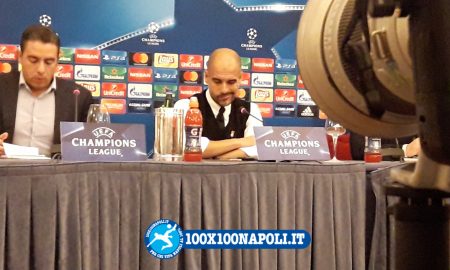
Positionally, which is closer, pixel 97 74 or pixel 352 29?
pixel 352 29

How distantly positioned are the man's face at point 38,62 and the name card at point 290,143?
1089 millimetres

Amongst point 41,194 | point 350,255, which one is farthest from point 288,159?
point 41,194

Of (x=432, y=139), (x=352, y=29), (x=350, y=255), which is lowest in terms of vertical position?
(x=350, y=255)

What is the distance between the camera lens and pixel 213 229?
1.77 meters

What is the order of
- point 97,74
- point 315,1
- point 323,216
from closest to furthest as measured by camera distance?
point 315,1, point 323,216, point 97,74

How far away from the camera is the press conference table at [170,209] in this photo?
1589mm

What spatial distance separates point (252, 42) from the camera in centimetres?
366

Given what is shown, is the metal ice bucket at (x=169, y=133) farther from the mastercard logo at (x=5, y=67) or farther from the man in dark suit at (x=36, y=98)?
the mastercard logo at (x=5, y=67)

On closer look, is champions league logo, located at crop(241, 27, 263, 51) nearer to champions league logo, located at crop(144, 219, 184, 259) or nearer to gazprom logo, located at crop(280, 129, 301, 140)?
gazprom logo, located at crop(280, 129, 301, 140)

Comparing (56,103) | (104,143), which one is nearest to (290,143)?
(104,143)

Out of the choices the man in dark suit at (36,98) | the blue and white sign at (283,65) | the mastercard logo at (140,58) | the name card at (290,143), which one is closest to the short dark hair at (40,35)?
the man in dark suit at (36,98)

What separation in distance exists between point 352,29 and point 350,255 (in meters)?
1.42

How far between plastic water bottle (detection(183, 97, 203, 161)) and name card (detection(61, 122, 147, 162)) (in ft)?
0.55

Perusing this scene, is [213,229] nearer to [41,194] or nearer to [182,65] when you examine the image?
[41,194]
